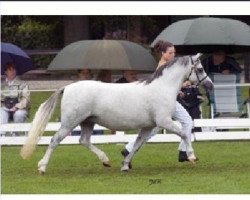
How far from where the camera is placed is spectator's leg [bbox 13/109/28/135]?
1499 centimetres

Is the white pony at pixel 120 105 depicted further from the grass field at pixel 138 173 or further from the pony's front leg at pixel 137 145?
the grass field at pixel 138 173

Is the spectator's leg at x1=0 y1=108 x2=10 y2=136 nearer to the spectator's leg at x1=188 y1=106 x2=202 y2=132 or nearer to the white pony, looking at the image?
the spectator's leg at x1=188 y1=106 x2=202 y2=132

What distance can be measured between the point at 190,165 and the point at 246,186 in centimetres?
223

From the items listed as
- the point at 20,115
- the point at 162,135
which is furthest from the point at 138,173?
the point at 20,115

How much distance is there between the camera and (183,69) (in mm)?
11109

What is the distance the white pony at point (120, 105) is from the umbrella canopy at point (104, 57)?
3754 millimetres

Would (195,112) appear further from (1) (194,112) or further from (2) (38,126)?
(2) (38,126)

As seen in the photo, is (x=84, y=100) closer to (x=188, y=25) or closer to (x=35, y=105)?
(x=188, y=25)

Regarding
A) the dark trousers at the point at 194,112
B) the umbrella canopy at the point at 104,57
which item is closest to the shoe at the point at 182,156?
the dark trousers at the point at 194,112

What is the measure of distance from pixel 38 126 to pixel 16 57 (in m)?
5.20

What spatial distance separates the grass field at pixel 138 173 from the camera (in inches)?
376

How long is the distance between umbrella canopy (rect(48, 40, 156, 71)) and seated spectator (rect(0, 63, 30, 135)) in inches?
27.0

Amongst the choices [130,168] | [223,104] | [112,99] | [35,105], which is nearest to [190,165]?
[130,168]

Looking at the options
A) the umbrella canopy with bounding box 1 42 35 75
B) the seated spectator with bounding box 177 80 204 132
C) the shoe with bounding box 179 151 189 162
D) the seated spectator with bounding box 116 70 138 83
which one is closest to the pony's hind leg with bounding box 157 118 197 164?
the shoe with bounding box 179 151 189 162
